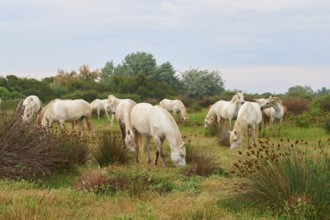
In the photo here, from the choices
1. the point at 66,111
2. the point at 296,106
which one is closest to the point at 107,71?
the point at 296,106

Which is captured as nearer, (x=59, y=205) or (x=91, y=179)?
(x=59, y=205)

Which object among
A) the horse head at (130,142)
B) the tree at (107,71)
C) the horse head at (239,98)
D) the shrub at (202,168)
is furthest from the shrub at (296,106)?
the tree at (107,71)

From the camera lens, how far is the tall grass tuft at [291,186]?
20.2 feet

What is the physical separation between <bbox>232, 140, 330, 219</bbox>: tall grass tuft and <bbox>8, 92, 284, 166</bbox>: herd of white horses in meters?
4.28

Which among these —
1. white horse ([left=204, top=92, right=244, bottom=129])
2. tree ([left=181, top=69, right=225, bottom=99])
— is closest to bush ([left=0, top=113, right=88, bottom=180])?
white horse ([left=204, top=92, right=244, bottom=129])

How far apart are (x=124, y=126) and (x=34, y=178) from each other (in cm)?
558

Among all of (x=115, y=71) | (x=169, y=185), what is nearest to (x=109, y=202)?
(x=169, y=185)

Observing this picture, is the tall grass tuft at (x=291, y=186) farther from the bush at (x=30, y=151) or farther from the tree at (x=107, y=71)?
the tree at (x=107, y=71)

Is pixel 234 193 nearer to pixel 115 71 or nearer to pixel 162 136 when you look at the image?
pixel 162 136

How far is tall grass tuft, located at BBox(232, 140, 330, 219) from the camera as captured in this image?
6.15 metres

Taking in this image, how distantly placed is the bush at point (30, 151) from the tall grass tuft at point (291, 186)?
174 inches

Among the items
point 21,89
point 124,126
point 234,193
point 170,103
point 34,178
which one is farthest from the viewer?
point 21,89

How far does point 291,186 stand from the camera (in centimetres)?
656

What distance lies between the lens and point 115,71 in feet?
206
